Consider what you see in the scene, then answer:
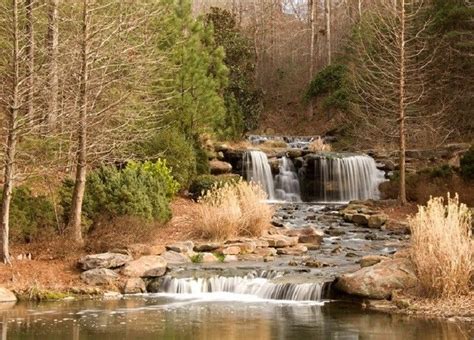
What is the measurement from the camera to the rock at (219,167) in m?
25.9

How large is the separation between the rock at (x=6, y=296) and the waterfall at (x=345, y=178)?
15.9 m

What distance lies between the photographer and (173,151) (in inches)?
855

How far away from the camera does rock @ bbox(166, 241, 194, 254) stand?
50.0 feet

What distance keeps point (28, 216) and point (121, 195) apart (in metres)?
2.10

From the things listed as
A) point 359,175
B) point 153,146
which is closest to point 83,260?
point 153,146

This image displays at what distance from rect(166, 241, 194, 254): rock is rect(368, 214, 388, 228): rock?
6.34 meters

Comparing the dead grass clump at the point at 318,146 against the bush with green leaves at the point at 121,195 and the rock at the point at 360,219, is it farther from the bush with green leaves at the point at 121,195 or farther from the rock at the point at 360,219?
the bush with green leaves at the point at 121,195

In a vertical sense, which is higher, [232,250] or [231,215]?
[231,215]

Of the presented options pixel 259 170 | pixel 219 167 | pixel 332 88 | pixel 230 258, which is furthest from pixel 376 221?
pixel 332 88

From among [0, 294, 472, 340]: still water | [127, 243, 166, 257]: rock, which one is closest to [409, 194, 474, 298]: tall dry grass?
[0, 294, 472, 340]: still water

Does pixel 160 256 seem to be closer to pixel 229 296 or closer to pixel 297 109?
pixel 229 296

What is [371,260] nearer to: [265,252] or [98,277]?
[265,252]

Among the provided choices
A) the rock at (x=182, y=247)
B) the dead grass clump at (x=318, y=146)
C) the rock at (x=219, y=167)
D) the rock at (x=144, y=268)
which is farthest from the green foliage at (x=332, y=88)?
the rock at (x=144, y=268)

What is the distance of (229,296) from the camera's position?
12.6 metres
